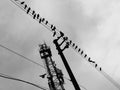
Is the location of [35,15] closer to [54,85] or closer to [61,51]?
[61,51]

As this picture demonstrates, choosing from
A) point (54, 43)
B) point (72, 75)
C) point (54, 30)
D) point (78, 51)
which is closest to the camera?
point (72, 75)

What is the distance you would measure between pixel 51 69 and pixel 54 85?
6.08 feet

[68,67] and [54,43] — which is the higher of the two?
[54,43]

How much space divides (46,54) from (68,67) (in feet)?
38.1

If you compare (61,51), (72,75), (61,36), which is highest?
(61,36)

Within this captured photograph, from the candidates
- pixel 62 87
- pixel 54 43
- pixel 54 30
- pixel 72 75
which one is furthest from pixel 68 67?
pixel 62 87

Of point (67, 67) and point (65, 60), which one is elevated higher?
point (65, 60)

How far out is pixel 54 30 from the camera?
21391 millimetres

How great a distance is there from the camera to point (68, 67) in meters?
18.4

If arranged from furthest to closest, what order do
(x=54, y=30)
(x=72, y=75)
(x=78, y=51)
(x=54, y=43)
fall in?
(x=78, y=51) < (x=54, y=30) < (x=54, y=43) < (x=72, y=75)

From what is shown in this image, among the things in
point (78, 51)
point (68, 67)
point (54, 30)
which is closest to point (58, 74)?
point (78, 51)

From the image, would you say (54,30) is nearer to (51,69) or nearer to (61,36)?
(61,36)

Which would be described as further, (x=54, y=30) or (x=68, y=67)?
(x=54, y=30)

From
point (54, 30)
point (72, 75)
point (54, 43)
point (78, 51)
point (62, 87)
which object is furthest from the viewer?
point (62, 87)
